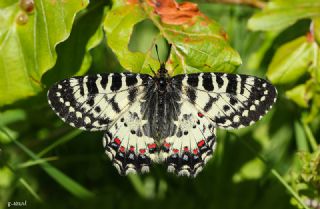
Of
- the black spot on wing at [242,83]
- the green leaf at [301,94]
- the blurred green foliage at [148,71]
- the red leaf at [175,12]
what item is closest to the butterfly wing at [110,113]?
the blurred green foliage at [148,71]

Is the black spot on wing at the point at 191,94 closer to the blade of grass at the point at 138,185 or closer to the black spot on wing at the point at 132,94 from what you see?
the black spot on wing at the point at 132,94

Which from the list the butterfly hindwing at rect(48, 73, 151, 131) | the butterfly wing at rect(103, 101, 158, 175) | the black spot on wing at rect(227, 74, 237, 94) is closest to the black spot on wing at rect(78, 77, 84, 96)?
the butterfly hindwing at rect(48, 73, 151, 131)

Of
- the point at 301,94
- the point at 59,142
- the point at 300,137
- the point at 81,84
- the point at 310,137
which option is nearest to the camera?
the point at 81,84

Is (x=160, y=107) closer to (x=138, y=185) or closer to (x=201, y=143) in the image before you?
(x=201, y=143)

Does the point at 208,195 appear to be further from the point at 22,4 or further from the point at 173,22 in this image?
the point at 22,4

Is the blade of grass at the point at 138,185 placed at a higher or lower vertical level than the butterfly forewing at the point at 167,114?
lower

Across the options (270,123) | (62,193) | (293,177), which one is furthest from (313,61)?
(62,193)

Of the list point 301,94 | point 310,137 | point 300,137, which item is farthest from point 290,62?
point 300,137
